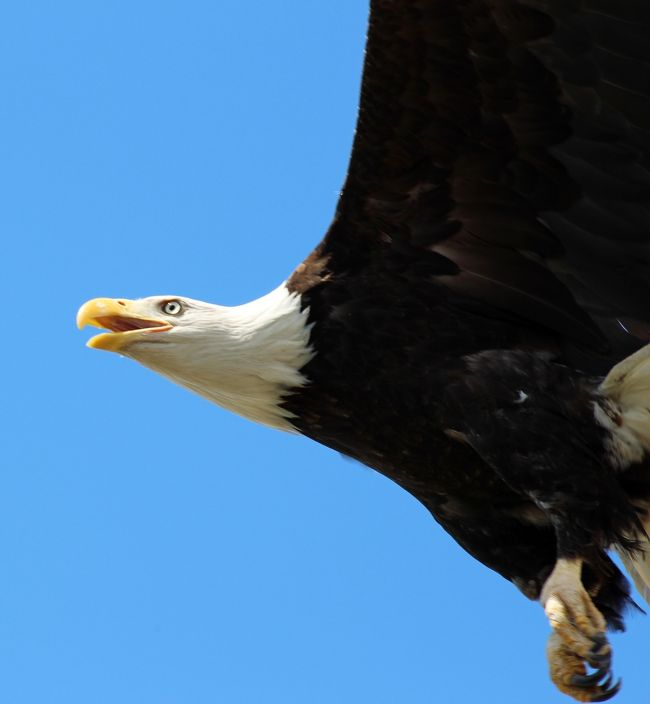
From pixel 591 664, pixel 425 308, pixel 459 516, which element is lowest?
pixel 591 664

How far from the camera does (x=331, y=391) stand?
998cm

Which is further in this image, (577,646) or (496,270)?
(496,270)

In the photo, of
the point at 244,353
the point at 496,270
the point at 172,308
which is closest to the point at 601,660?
the point at 496,270

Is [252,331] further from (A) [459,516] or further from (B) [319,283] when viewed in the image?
(A) [459,516]

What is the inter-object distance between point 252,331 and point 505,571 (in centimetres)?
145

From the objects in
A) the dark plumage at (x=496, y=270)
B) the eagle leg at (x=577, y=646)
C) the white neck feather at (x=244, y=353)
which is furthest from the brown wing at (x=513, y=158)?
the eagle leg at (x=577, y=646)

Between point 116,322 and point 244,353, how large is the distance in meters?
0.59

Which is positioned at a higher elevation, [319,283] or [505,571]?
[319,283]

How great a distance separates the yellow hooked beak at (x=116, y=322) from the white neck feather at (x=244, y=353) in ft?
0.23

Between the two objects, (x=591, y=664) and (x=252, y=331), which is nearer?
(x=591, y=664)

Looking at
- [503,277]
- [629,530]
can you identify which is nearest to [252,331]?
[503,277]

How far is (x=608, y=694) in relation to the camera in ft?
31.1

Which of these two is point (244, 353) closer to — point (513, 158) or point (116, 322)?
point (116, 322)

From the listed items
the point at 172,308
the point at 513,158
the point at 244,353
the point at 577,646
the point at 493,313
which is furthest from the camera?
the point at 172,308
